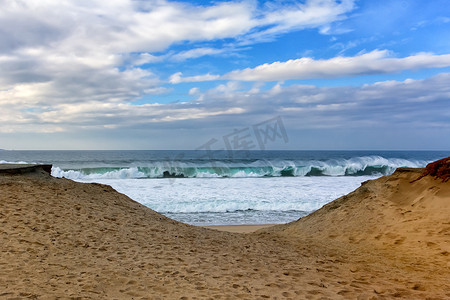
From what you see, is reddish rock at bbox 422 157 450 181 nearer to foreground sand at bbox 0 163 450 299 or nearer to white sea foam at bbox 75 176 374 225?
foreground sand at bbox 0 163 450 299

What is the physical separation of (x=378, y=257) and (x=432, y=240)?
107 cm

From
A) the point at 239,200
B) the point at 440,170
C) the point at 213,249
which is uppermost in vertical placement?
the point at 440,170

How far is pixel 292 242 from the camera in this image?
719 cm

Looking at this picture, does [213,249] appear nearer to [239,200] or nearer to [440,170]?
[440,170]

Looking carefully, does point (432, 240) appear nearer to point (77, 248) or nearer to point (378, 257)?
point (378, 257)

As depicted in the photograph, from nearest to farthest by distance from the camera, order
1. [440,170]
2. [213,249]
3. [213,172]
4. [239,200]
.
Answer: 1. [213,249]
2. [440,170]
3. [239,200]
4. [213,172]

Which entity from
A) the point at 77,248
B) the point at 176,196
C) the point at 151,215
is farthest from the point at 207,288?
the point at 176,196

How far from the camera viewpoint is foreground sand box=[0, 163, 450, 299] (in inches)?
→ 163

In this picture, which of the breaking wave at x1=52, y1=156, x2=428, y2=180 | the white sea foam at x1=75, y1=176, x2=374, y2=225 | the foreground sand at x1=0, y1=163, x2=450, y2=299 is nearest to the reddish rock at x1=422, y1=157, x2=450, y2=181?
the foreground sand at x1=0, y1=163, x2=450, y2=299

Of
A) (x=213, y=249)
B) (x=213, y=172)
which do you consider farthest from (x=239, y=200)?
(x=213, y=172)

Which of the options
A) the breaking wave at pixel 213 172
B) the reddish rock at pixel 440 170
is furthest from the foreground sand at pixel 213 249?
the breaking wave at pixel 213 172

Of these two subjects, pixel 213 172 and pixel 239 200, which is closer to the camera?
pixel 239 200

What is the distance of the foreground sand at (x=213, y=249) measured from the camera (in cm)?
415

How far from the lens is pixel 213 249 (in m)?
6.00
